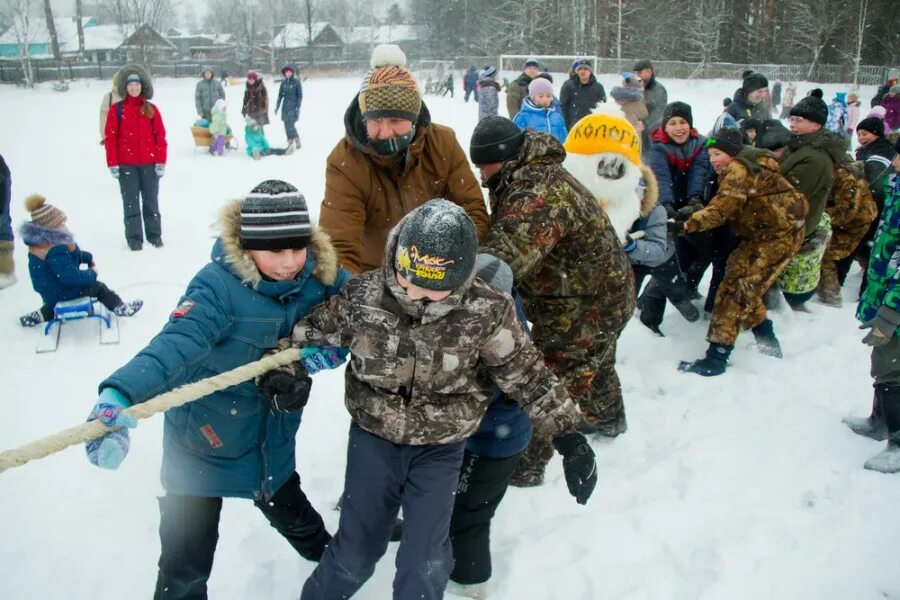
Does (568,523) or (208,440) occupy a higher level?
(208,440)

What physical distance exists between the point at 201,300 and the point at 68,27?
7659cm

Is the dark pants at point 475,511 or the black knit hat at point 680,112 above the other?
the black knit hat at point 680,112

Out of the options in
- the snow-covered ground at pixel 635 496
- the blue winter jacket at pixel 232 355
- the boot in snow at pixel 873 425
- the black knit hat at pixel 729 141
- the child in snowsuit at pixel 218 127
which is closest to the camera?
the blue winter jacket at pixel 232 355

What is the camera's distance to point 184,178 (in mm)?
11523

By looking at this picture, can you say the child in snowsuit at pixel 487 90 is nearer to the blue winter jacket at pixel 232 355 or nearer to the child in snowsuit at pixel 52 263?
the child in snowsuit at pixel 52 263

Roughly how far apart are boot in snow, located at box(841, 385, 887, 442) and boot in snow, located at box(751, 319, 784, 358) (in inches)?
41.0

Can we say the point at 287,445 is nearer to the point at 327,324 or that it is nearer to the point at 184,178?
the point at 327,324

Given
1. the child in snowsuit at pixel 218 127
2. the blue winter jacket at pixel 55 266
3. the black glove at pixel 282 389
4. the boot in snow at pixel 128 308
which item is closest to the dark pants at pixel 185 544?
the black glove at pixel 282 389

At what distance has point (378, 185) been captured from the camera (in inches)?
109

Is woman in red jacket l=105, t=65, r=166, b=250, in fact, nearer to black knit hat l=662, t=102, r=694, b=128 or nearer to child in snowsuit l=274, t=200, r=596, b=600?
black knit hat l=662, t=102, r=694, b=128

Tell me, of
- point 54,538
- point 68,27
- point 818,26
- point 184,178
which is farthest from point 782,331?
point 68,27

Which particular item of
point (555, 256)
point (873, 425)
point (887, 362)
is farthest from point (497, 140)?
point (873, 425)

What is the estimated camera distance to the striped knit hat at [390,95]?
2.57 meters

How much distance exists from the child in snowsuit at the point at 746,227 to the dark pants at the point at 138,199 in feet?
19.0
